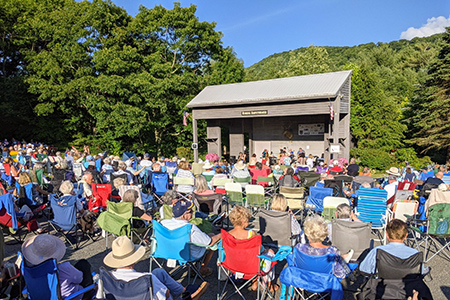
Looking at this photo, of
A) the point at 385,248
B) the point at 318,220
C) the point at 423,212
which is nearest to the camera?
the point at 385,248

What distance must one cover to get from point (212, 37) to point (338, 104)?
10.1 m

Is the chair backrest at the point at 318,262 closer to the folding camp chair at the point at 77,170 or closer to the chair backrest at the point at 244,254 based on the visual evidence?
the chair backrest at the point at 244,254

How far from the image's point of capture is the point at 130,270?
9.59 feet

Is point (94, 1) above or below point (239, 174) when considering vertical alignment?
above

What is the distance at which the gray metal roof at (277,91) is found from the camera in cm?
1434

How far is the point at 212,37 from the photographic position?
20062mm

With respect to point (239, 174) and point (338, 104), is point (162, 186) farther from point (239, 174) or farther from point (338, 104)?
point (338, 104)

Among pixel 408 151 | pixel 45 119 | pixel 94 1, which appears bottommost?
pixel 408 151

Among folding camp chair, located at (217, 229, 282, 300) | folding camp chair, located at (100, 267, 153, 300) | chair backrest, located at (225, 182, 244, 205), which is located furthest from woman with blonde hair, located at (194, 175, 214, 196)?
folding camp chair, located at (100, 267, 153, 300)

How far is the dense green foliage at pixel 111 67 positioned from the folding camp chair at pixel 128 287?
16.1m

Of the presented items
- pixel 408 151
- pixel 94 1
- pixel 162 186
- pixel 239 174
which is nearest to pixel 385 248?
pixel 239 174

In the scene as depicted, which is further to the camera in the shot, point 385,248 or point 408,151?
point 408,151

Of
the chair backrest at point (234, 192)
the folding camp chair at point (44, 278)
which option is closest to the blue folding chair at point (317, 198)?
the chair backrest at point (234, 192)

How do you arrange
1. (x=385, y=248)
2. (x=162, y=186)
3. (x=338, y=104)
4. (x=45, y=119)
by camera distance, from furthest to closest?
(x=45, y=119)
(x=338, y=104)
(x=162, y=186)
(x=385, y=248)
